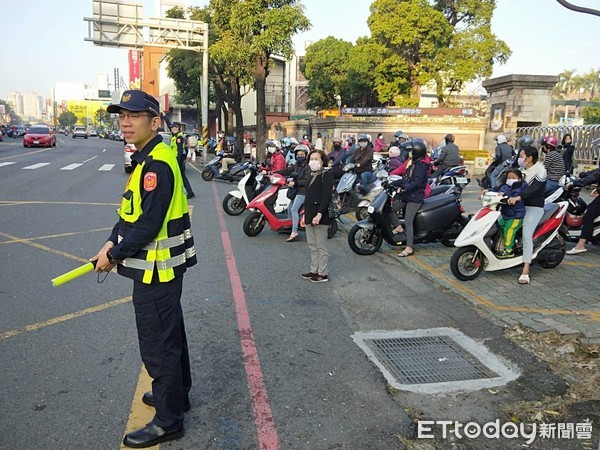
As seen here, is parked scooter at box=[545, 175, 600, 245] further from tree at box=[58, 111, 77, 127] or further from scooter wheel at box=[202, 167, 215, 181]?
tree at box=[58, 111, 77, 127]

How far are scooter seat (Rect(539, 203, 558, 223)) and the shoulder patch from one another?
222 inches

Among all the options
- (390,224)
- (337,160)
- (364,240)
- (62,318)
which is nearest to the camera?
(62,318)

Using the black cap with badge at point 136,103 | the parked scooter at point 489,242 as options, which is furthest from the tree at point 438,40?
the black cap with badge at point 136,103

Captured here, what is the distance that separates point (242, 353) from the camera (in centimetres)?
425

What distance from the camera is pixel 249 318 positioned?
16.5 ft

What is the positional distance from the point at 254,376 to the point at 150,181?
1845 millimetres

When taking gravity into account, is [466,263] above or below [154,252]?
below

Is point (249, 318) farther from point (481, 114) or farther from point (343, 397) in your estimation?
point (481, 114)

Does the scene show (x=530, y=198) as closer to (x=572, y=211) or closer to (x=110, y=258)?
(x=572, y=211)

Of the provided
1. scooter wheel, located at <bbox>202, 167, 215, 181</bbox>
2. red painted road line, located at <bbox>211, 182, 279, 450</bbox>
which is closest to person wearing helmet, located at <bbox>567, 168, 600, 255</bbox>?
red painted road line, located at <bbox>211, 182, 279, 450</bbox>

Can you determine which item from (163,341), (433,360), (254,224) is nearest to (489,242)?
(433,360)

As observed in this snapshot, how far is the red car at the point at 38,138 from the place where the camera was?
3203 cm

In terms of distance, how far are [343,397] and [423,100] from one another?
2622 inches

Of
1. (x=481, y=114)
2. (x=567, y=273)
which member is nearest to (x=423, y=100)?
(x=481, y=114)
